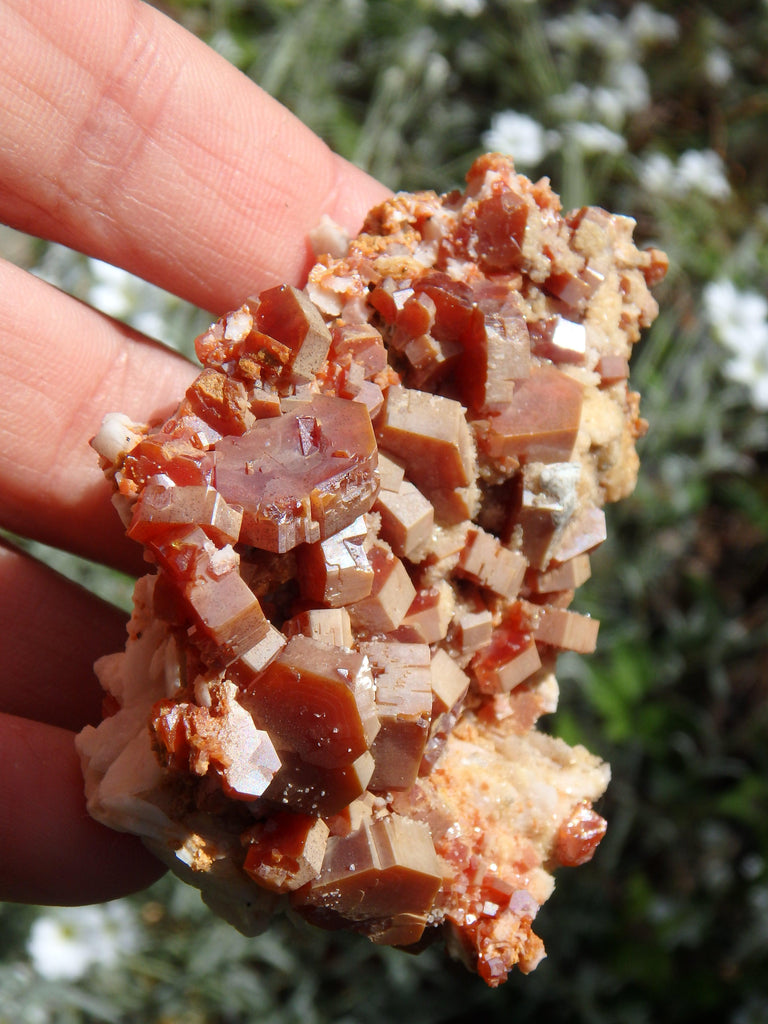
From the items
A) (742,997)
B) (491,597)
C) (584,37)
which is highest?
(584,37)

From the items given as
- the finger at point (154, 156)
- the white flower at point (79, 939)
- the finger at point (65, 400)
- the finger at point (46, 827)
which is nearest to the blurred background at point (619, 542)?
the white flower at point (79, 939)

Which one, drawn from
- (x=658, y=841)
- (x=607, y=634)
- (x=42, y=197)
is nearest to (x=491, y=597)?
(x=42, y=197)

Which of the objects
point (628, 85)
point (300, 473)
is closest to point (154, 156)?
point (300, 473)

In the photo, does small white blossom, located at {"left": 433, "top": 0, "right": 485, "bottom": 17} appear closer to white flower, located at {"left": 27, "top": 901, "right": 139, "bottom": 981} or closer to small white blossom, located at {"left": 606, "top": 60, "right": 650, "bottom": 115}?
small white blossom, located at {"left": 606, "top": 60, "right": 650, "bottom": 115}

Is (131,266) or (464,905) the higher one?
(131,266)

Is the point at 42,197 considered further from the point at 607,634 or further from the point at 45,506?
the point at 607,634

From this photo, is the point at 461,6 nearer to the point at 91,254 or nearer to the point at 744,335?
the point at 744,335

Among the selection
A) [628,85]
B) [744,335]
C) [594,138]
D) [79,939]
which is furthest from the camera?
[628,85]

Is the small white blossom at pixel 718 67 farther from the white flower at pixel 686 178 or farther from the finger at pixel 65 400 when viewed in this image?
the finger at pixel 65 400
